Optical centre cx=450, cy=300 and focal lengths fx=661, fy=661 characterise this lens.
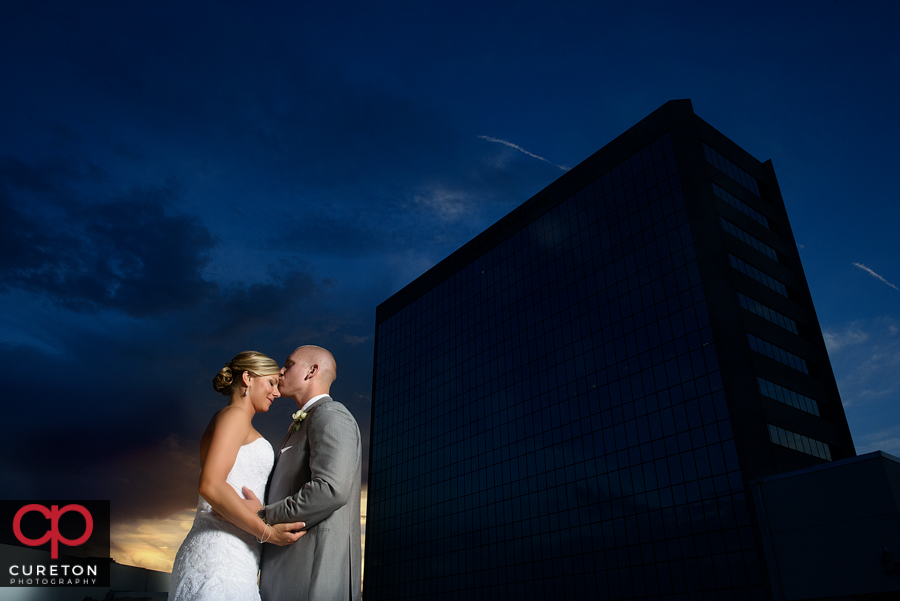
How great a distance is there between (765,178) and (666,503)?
37.6 meters

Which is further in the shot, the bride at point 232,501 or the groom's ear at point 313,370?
the groom's ear at point 313,370

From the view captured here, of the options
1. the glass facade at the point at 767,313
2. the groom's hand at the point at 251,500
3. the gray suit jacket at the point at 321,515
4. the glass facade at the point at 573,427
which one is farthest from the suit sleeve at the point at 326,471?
the glass facade at the point at 767,313

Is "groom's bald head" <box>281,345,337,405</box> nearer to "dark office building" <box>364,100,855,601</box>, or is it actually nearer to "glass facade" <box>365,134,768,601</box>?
"dark office building" <box>364,100,855,601</box>

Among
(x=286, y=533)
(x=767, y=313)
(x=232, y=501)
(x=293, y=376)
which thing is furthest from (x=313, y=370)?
(x=767, y=313)

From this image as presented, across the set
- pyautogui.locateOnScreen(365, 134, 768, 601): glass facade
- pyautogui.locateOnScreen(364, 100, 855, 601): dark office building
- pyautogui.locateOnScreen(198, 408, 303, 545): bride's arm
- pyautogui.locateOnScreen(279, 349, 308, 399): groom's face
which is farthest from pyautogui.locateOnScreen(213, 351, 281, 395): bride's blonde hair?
pyautogui.locateOnScreen(365, 134, 768, 601): glass facade

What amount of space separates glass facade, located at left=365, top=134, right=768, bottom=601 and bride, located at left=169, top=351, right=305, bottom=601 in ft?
171

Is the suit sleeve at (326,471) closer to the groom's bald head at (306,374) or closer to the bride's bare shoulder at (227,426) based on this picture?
the groom's bald head at (306,374)

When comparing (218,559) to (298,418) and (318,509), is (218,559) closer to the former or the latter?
→ (318,509)

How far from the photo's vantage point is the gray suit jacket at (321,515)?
622cm

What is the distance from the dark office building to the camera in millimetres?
55344

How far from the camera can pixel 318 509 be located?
20.3ft

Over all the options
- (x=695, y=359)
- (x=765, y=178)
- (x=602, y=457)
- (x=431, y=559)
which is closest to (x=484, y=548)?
(x=431, y=559)

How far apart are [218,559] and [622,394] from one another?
6221cm

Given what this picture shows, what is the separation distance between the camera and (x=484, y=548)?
76.6 meters
